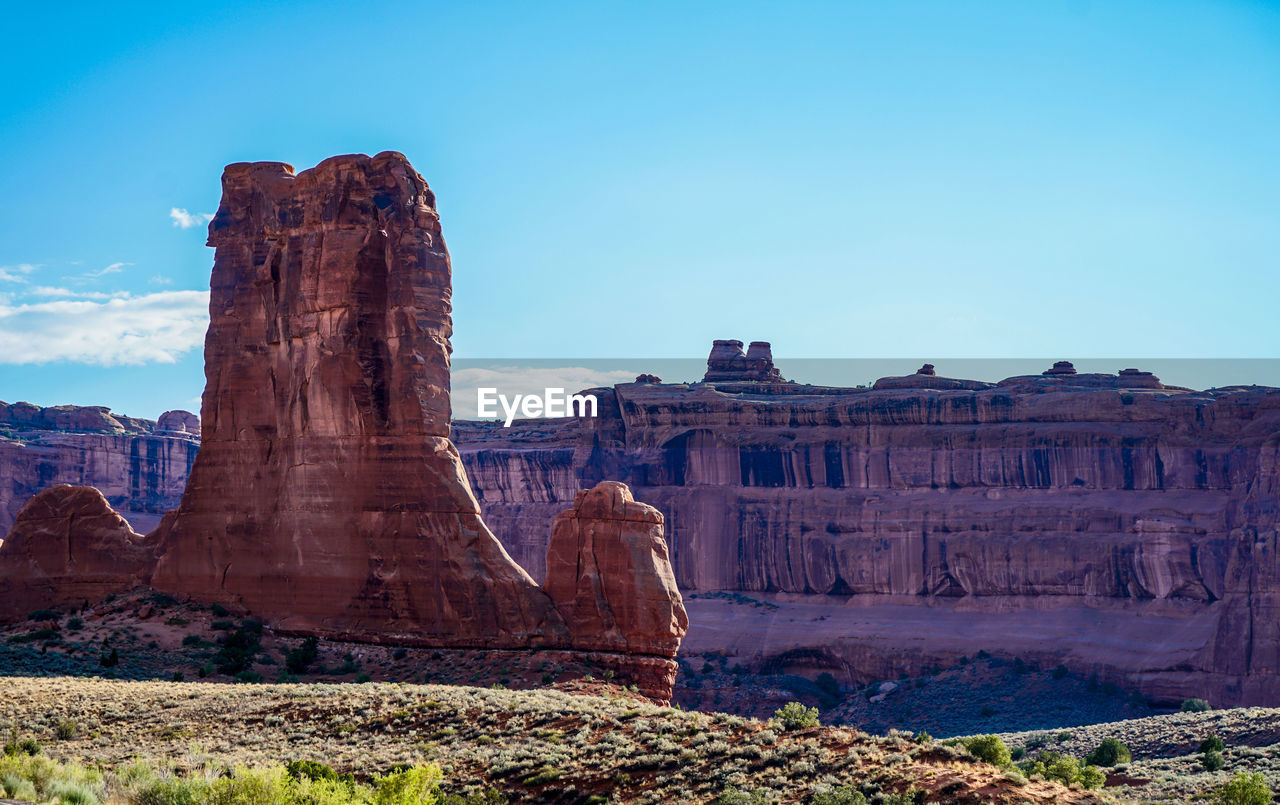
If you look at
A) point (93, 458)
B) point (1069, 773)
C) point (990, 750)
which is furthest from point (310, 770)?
point (93, 458)

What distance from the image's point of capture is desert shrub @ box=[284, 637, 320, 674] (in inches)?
2007

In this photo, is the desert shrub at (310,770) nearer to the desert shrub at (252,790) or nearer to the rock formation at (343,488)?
the desert shrub at (252,790)

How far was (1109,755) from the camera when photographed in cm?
5706

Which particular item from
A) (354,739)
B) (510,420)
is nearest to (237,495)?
(354,739)

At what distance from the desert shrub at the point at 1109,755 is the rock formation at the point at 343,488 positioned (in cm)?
1619

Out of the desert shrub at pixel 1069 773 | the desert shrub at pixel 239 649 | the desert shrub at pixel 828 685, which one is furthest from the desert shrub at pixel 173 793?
the desert shrub at pixel 828 685

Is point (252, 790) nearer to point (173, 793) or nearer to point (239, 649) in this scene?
point (173, 793)

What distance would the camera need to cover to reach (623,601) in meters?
53.5

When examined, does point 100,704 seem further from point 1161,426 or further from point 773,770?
point 1161,426

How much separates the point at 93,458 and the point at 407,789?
410 feet

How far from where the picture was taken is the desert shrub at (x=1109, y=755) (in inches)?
2233

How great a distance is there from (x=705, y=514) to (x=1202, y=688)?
42.8m

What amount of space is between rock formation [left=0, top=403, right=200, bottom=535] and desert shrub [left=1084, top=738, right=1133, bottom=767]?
101577mm

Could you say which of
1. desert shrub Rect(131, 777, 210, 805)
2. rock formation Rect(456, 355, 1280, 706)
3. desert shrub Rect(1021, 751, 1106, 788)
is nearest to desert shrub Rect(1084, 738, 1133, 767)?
desert shrub Rect(1021, 751, 1106, 788)
